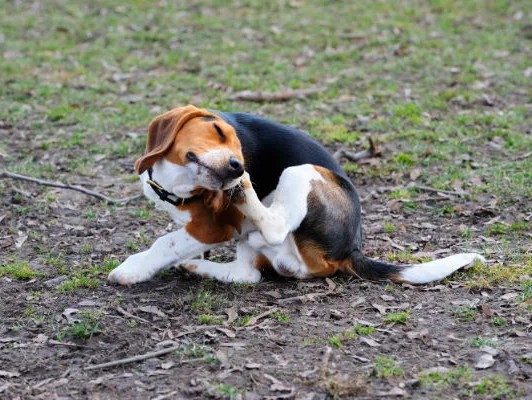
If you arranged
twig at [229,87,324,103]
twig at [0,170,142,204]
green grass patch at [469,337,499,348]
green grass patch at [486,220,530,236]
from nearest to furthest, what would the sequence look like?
green grass patch at [469,337,499,348]
green grass patch at [486,220,530,236]
twig at [0,170,142,204]
twig at [229,87,324,103]

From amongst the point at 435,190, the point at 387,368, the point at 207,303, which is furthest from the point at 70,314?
the point at 435,190

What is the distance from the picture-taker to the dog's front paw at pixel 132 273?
6.32 m

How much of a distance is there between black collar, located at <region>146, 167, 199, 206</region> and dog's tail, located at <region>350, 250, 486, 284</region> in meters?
1.31

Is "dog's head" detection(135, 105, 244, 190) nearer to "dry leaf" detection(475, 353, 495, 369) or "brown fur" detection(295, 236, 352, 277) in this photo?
"brown fur" detection(295, 236, 352, 277)

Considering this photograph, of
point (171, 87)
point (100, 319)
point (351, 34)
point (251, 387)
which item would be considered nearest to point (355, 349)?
point (251, 387)

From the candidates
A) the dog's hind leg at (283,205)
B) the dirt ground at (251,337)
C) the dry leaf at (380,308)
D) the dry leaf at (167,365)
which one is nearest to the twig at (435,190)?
the dirt ground at (251,337)

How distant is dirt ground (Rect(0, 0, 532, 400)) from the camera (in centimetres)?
519

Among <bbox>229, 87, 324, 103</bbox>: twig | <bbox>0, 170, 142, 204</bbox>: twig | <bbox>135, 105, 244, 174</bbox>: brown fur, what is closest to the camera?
<bbox>135, 105, 244, 174</bbox>: brown fur

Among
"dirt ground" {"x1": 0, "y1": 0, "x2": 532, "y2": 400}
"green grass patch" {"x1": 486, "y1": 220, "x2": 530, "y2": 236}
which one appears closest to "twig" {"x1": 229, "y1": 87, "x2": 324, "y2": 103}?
"dirt ground" {"x1": 0, "y1": 0, "x2": 532, "y2": 400}

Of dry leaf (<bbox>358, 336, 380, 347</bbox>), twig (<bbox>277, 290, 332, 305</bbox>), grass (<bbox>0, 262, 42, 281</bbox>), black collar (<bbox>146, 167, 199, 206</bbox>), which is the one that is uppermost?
black collar (<bbox>146, 167, 199, 206</bbox>)

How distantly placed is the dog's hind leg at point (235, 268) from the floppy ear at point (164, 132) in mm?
970

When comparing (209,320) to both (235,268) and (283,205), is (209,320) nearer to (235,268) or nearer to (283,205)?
(235,268)

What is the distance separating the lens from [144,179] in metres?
6.22

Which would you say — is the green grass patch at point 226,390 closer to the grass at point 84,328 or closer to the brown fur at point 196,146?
the grass at point 84,328
